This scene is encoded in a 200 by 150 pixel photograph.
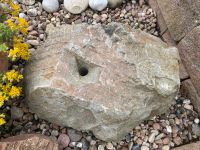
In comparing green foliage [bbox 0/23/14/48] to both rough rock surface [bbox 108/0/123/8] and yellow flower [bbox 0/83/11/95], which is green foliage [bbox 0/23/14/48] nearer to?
yellow flower [bbox 0/83/11/95]

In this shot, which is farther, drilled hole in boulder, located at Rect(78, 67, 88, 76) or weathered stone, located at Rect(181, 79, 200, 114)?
weathered stone, located at Rect(181, 79, 200, 114)

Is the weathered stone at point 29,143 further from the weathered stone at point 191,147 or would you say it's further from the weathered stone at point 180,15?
the weathered stone at point 180,15

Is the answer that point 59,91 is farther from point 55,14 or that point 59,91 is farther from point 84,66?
point 55,14

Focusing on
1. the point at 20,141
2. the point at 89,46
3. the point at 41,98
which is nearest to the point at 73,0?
the point at 89,46

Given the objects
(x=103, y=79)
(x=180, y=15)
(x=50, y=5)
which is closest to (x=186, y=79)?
(x=180, y=15)

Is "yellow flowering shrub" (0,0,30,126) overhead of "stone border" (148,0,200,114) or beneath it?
overhead

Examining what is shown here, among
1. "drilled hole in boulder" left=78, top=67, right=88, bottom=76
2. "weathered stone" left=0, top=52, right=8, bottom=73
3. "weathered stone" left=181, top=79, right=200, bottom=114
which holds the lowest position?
"weathered stone" left=181, top=79, right=200, bottom=114

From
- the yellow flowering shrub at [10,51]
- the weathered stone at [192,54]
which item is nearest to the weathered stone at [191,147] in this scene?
the weathered stone at [192,54]

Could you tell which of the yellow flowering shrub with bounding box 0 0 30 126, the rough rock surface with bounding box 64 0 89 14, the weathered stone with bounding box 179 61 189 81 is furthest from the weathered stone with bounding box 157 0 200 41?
the yellow flowering shrub with bounding box 0 0 30 126

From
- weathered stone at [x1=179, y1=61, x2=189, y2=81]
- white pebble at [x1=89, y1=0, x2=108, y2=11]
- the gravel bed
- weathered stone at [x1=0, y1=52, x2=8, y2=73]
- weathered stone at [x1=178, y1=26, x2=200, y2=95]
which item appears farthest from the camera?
white pebble at [x1=89, y1=0, x2=108, y2=11]
